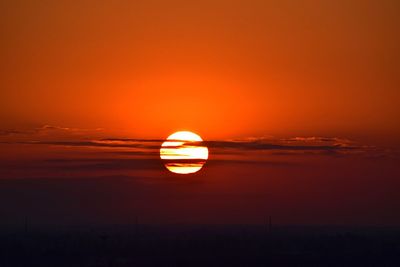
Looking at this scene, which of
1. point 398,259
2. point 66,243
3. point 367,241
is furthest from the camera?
point 367,241

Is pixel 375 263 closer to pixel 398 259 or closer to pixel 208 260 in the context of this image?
pixel 398 259

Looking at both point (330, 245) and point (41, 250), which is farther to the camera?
point (330, 245)

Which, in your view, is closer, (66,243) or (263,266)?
(263,266)

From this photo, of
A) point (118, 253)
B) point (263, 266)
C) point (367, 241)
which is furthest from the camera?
point (367, 241)

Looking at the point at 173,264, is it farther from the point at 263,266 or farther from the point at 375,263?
the point at 375,263

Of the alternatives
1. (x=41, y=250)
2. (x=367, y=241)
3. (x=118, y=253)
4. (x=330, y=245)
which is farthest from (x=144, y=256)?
(x=367, y=241)

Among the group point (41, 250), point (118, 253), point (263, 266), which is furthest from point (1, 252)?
point (263, 266)

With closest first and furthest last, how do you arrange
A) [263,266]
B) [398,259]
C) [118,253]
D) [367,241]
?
[263,266] → [398,259] → [118,253] → [367,241]

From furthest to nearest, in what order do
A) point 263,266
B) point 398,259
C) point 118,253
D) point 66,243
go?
1. point 66,243
2. point 118,253
3. point 398,259
4. point 263,266
